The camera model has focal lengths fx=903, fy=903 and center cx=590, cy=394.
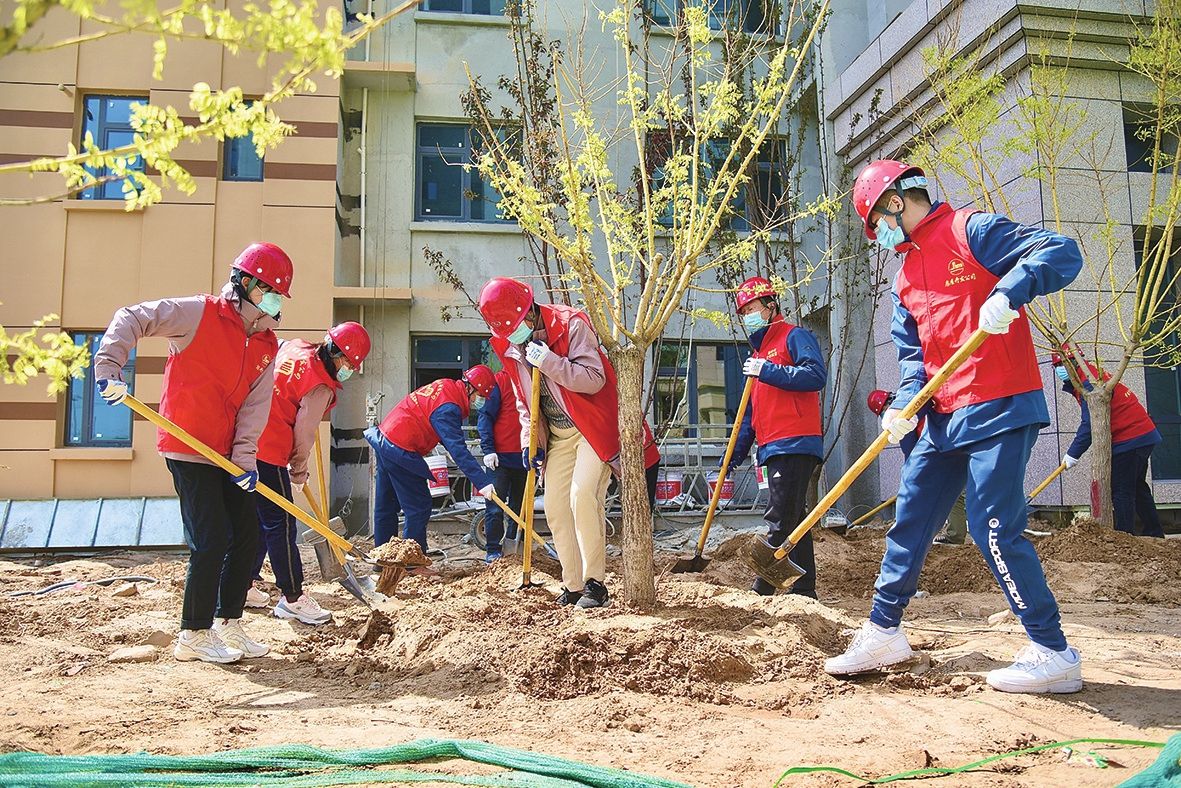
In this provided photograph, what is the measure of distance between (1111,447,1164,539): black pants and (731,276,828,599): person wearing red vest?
367 cm

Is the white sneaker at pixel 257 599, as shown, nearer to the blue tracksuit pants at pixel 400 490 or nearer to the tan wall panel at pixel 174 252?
the blue tracksuit pants at pixel 400 490

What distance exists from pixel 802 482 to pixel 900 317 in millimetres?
1578

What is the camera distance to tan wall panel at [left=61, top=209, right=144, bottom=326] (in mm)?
9883

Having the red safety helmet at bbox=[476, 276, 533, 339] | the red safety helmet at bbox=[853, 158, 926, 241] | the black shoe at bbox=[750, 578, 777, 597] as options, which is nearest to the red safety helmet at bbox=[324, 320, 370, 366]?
the red safety helmet at bbox=[476, 276, 533, 339]

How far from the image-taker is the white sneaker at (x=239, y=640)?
4.34 m

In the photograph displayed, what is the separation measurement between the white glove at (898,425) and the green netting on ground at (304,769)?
1.85 metres

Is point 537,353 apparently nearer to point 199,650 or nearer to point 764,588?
point 764,588

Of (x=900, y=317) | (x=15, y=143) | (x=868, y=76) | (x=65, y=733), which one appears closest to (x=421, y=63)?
(x=15, y=143)

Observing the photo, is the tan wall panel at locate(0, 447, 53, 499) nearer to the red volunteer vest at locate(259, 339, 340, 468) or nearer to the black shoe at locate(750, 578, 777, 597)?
the red volunteer vest at locate(259, 339, 340, 468)

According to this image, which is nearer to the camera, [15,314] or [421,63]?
[15,314]

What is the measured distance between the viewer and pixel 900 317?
3.78 m

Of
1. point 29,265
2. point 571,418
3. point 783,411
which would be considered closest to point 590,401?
point 571,418

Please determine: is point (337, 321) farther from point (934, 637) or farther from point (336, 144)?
point (934, 637)

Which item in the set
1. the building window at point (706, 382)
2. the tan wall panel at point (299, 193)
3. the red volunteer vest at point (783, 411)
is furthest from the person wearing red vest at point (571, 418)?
the building window at point (706, 382)
